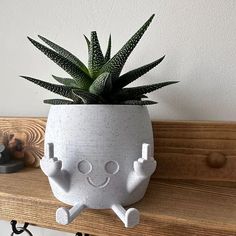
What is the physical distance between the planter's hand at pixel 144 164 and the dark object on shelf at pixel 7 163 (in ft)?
0.74

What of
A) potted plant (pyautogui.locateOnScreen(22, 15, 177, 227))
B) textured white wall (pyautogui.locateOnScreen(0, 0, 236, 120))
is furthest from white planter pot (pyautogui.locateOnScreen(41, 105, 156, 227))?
textured white wall (pyautogui.locateOnScreen(0, 0, 236, 120))

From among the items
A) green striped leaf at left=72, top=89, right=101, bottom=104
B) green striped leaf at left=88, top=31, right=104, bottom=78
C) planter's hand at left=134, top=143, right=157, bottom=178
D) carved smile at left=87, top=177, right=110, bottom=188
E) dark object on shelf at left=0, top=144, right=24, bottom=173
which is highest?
green striped leaf at left=88, top=31, right=104, bottom=78

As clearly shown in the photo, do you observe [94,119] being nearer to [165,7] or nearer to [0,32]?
[165,7]

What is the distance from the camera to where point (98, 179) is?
0.23 meters

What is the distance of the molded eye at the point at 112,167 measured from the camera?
227mm

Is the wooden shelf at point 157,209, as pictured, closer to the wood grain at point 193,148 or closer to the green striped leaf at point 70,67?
the wood grain at point 193,148

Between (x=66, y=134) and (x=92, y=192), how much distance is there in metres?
0.06

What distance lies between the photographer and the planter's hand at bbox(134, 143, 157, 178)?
0.21m

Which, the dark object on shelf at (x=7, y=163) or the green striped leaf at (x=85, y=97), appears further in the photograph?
the dark object on shelf at (x=7, y=163)

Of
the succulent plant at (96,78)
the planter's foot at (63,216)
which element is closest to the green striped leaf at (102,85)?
the succulent plant at (96,78)

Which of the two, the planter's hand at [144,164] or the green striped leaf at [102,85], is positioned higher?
the green striped leaf at [102,85]

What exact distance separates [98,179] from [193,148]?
14 centimetres

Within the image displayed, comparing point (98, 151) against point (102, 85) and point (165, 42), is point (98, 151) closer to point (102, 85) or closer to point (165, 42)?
point (102, 85)

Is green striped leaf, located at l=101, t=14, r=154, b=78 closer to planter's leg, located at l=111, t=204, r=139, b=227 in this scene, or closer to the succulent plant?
the succulent plant
